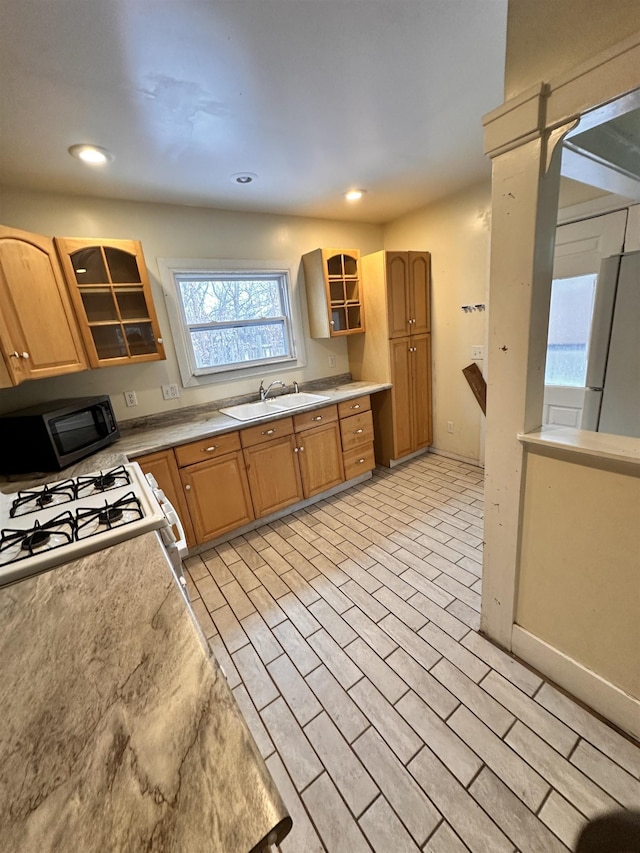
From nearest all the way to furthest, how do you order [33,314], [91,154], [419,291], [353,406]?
[91,154]
[33,314]
[353,406]
[419,291]

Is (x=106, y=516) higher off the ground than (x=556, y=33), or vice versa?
(x=556, y=33)

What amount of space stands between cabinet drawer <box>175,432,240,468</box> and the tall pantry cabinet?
1622 millimetres

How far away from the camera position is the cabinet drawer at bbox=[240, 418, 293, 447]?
97.1 inches

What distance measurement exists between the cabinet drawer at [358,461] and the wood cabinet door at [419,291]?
1253 millimetres

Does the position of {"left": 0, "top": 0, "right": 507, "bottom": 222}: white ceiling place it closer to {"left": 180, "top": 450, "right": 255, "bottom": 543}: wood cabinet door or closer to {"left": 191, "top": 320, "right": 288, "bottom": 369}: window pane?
{"left": 191, "top": 320, "right": 288, "bottom": 369}: window pane

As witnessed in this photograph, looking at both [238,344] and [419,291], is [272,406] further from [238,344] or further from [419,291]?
[419,291]

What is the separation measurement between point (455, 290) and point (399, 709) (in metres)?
3.15

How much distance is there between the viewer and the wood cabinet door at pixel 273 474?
2562 mm

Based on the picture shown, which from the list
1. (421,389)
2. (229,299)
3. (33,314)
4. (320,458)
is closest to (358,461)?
(320,458)

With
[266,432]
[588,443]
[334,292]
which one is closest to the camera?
[588,443]

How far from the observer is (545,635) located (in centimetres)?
139

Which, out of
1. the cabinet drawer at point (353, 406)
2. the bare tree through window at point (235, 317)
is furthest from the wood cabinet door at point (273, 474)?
the bare tree through window at point (235, 317)

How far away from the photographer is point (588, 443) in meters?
1.15

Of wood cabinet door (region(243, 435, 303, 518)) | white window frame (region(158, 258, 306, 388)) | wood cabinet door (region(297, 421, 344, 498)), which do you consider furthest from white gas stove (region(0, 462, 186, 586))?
wood cabinet door (region(297, 421, 344, 498))
